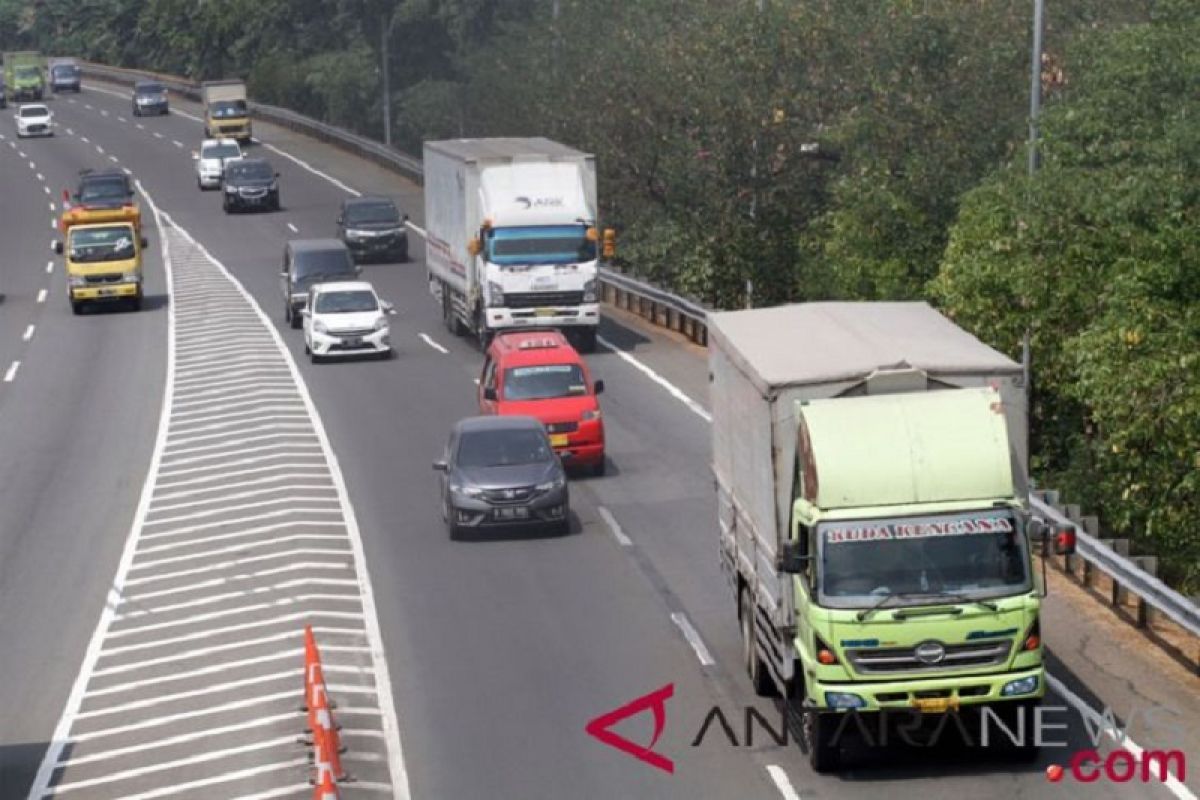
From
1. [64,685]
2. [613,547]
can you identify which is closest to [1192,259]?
[613,547]

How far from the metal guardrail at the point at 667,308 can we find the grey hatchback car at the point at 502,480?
673cm

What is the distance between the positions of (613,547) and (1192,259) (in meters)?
8.57

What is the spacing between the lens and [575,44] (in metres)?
76.8

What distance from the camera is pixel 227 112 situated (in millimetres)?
103875

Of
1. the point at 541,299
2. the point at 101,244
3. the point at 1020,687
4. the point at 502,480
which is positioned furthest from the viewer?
the point at 101,244

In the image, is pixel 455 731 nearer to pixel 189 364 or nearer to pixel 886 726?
pixel 886 726

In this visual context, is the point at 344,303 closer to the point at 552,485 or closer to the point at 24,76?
the point at 552,485

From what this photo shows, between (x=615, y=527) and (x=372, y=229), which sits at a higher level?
(x=615, y=527)

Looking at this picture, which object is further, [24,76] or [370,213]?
[24,76]

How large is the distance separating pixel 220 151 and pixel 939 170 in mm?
49142

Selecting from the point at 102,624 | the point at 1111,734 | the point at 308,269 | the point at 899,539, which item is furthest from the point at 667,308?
the point at 899,539

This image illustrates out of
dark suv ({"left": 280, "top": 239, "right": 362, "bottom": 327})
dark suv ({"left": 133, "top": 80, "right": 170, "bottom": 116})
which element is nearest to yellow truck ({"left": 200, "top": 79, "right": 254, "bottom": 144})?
dark suv ({"left": 133, "top": 80, "right": 170, "bottom": 116})

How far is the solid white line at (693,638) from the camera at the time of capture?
81.6ft

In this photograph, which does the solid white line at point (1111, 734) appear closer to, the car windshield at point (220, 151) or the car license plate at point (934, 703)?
the car license plate at point (934, 703)
